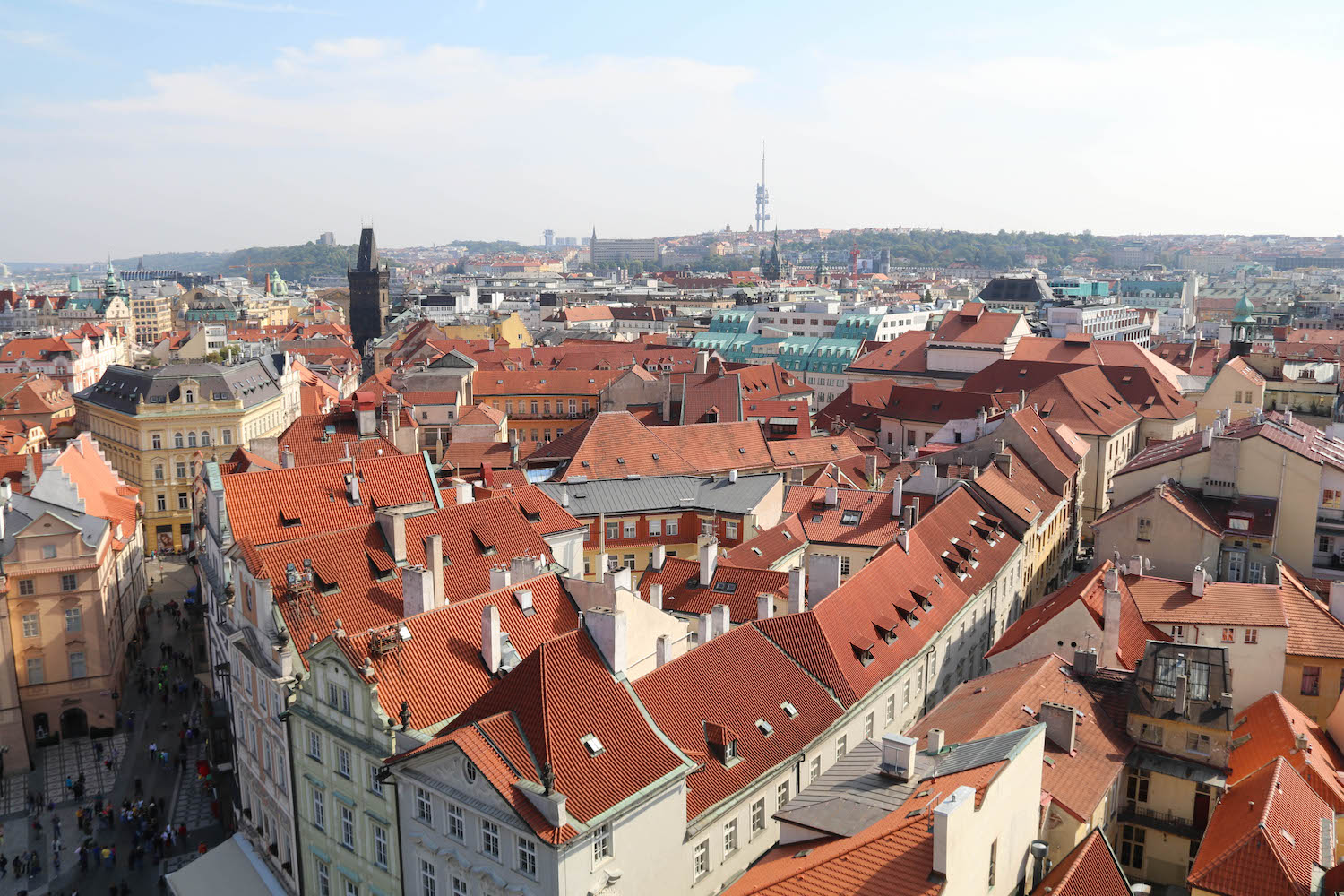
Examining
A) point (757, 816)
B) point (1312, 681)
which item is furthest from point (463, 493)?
point (1312, 681)

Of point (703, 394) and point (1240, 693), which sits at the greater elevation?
point (703, 394)

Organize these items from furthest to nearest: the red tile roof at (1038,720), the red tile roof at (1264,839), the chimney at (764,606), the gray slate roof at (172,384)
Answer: the gray slate roof at (172,384), the chimney at (764,606), the red tile roof at (1038,720), the red tile roof at (1264,839)

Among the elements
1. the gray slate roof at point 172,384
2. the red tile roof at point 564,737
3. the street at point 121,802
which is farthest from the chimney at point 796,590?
the gray slate roof at point 172,384

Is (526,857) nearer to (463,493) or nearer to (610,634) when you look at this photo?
(610,634)

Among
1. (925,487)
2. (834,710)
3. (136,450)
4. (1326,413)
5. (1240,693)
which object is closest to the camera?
(834,710)

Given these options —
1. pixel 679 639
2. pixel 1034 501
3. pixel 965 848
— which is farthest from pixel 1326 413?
pixel 965 848

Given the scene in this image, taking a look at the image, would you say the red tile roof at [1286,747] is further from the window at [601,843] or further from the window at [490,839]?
the window at [490,839]

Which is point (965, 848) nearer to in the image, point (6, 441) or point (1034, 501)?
point (1034, 501)
